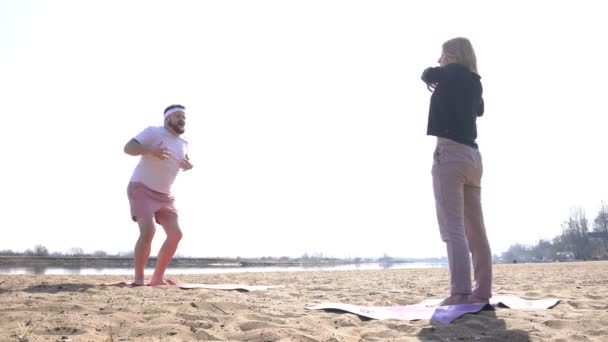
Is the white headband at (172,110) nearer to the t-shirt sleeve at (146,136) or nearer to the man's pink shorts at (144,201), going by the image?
the t-shirt sleeve at (146,136)

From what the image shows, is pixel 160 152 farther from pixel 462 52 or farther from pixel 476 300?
pixel 476 300

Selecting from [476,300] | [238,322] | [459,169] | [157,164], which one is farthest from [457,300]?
[157,164]

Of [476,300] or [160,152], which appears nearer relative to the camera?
[476,300]

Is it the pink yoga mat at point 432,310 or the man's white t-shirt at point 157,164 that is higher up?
the man's white t-shirt at point 157,164

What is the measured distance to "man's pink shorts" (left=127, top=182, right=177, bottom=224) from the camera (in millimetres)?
5762

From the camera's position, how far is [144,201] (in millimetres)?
5805

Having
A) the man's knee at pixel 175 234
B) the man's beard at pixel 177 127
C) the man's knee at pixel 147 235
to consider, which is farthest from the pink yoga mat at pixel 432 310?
the man's beard at pixel 177 127

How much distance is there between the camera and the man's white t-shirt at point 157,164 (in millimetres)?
5855

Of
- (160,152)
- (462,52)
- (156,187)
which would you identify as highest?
(462,52)

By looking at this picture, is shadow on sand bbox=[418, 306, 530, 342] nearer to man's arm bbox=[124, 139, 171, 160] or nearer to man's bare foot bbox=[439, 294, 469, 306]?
man's bare foot bbox=[439, 294, 469, 306]

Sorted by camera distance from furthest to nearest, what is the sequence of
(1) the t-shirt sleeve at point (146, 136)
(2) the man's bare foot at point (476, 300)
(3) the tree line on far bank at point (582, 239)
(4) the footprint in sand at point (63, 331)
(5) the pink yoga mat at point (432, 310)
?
(3) the tree line on far bank at point (582, 239) → (1) the t-shirt sleeve at point (146, 136) → (2) the man's bare foot at point (476, 300) → (5) the pink yoga mat at point (432, 310) → (4) the footprint in sand at point (63, 331)

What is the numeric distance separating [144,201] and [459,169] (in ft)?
12.8

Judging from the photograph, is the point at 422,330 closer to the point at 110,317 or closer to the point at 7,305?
the point at 110,317

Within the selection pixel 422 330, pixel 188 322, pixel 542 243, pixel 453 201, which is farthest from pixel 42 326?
pixel 542 243
